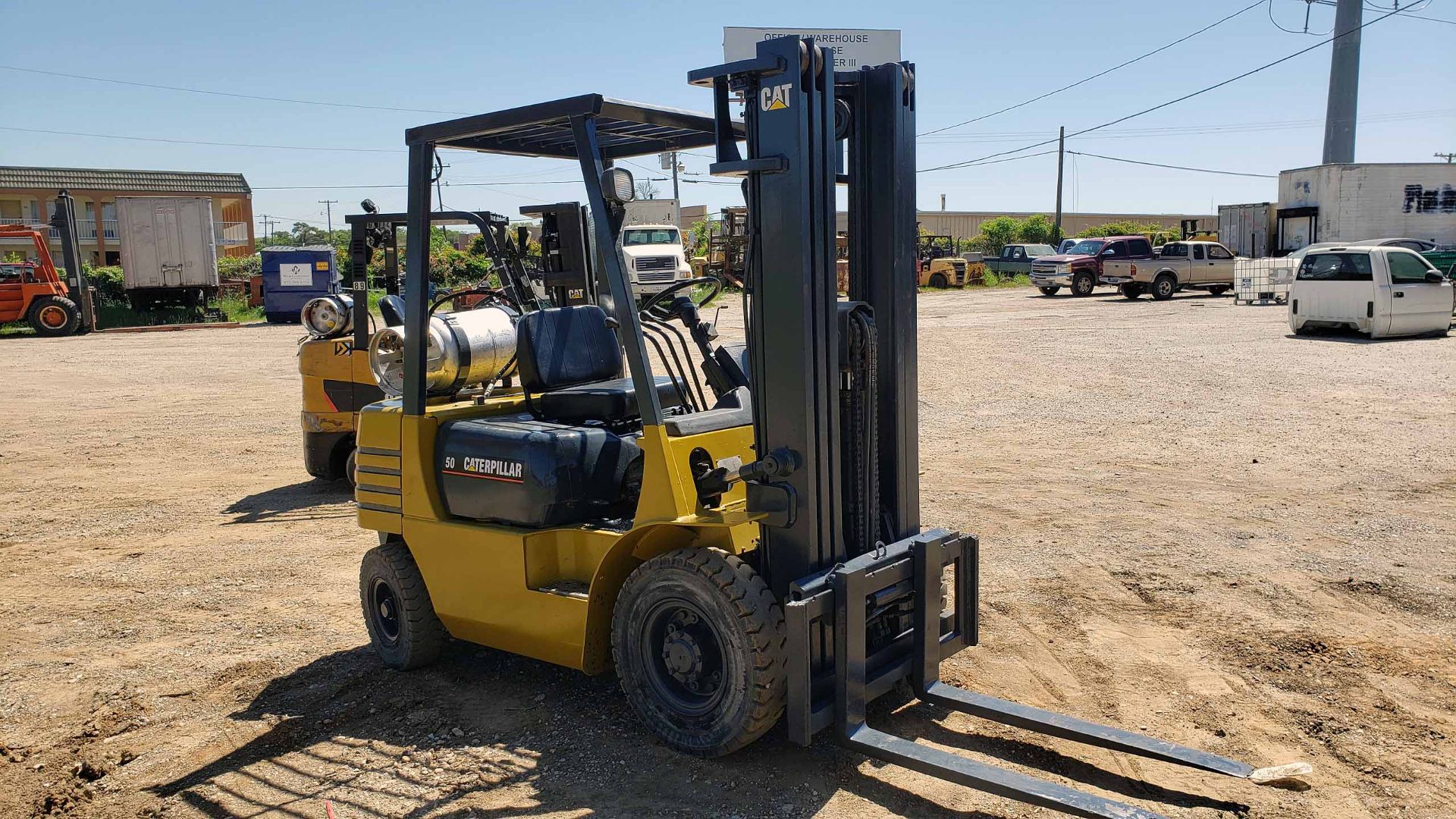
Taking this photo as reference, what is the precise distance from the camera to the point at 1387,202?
3834 cm

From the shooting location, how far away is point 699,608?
14.0 feet

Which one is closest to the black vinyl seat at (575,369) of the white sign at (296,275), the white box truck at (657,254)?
the white box truck at (657,254)

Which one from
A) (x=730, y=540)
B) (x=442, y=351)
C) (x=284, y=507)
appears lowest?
(x=284, y=507)

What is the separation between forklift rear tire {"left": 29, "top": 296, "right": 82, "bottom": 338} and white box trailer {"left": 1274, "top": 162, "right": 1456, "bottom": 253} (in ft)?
131

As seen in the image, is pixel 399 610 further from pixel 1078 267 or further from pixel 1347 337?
pixel 1078 267

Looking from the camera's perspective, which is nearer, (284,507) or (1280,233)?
(284,507)

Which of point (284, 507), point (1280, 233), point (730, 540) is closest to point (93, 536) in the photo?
point (284, 507)

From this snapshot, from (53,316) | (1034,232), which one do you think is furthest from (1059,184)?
(53,316)

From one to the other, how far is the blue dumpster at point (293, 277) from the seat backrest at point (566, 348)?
99.4 ft

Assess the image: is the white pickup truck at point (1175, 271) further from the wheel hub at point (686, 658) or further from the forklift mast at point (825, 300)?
the wheel hub at point (686, 658)

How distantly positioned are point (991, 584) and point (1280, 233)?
4011cm

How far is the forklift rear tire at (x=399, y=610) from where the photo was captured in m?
5.50

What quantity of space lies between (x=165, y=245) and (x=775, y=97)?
3460cm

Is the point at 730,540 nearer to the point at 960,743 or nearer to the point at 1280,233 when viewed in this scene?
the point at 960,743
